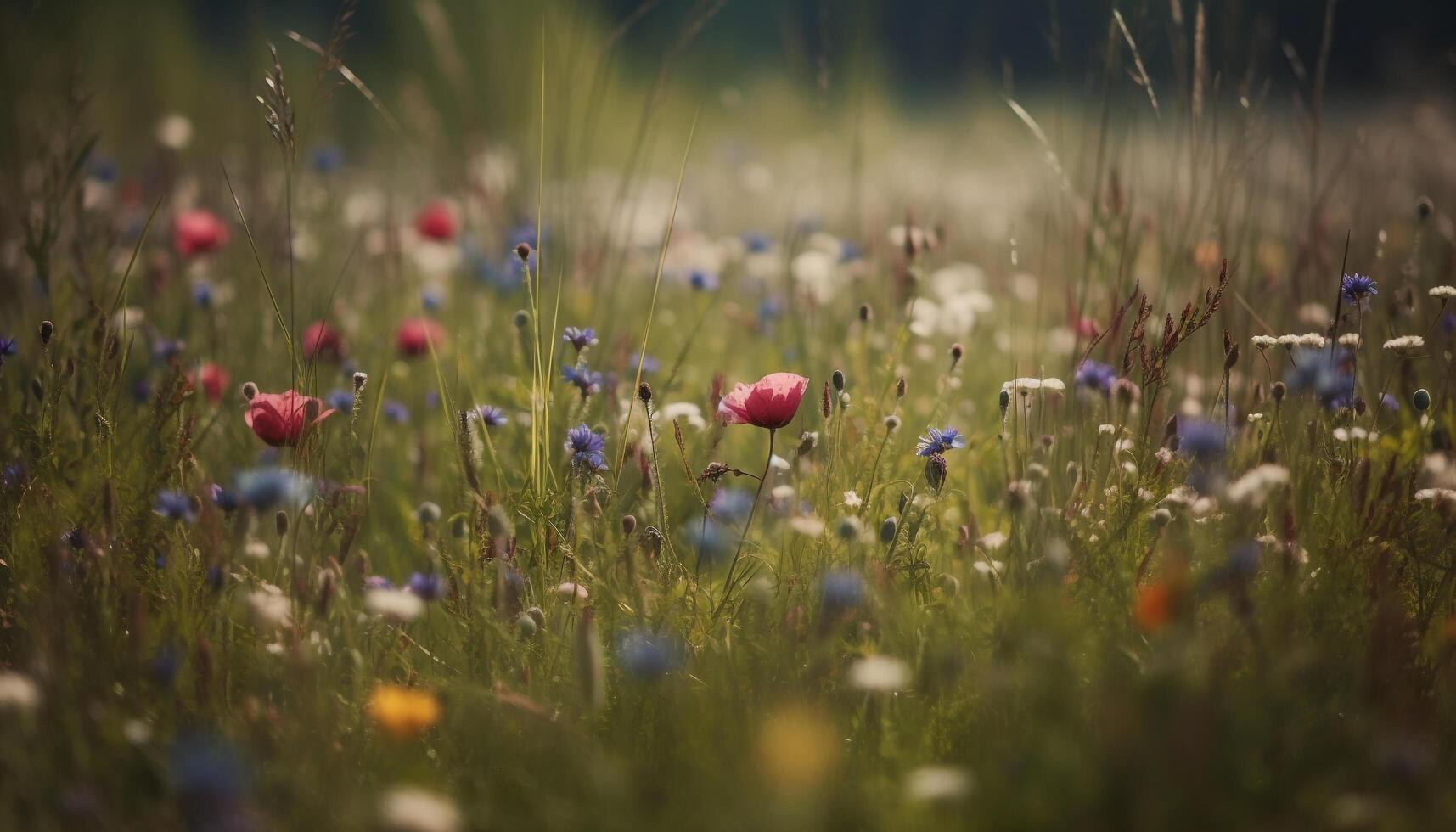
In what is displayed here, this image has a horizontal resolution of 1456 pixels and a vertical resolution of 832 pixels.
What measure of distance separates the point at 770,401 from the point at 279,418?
72 centimetres

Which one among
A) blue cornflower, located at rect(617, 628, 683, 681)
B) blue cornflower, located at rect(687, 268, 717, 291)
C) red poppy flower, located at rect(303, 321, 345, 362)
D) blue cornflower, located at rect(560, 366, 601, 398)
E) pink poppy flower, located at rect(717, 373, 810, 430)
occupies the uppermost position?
pink poppy flower, located at rect(717, 373, 810, 430)

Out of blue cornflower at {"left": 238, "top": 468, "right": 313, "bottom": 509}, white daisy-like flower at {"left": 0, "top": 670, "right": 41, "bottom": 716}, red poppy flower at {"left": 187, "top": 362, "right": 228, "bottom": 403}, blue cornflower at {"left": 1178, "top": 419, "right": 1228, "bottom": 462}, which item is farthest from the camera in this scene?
red poppy flower at {"left": 187, "top": 362, "right": 228, "bottom": 403}

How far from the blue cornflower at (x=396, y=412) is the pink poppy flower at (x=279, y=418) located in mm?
728

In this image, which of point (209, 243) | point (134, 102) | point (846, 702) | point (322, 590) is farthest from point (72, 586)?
point (134, 102)

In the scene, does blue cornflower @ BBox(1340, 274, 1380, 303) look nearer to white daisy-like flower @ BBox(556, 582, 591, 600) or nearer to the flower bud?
the flower bud

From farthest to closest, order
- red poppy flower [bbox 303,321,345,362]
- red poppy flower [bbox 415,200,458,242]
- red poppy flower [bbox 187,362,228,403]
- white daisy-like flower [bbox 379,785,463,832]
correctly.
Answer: red poppy flower [bbox 415,200,458,242]
red poppy flower [bbox 303,321,345,362]
red poppy flower [bbox 187,362,228,403]
white daisy-like flower [bbox 379,785,463,832]

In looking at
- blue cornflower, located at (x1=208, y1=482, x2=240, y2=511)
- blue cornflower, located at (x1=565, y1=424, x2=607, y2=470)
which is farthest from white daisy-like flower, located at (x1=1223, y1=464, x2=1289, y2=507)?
blue cornflower, located at (x1=208, y1=482, x2=240, y2=511)

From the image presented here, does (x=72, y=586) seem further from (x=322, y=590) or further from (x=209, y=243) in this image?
(x=209, y=243)

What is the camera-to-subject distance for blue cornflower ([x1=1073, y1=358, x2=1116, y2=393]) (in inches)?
68.9

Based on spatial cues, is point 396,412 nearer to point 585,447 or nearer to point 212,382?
point 212,382

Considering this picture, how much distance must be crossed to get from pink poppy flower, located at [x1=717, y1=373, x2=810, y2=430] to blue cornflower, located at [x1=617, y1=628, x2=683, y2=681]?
0.33 metres

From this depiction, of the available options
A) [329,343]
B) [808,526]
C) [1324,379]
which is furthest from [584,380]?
[1324,379]

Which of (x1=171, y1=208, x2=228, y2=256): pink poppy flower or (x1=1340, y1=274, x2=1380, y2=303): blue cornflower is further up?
(x1=1340, y1=274, x2=1380, y2=303): blue cornflower

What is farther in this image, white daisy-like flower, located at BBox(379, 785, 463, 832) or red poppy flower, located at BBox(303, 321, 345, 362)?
red poppy flower, located at BBox(303, 321, 345, 362)
